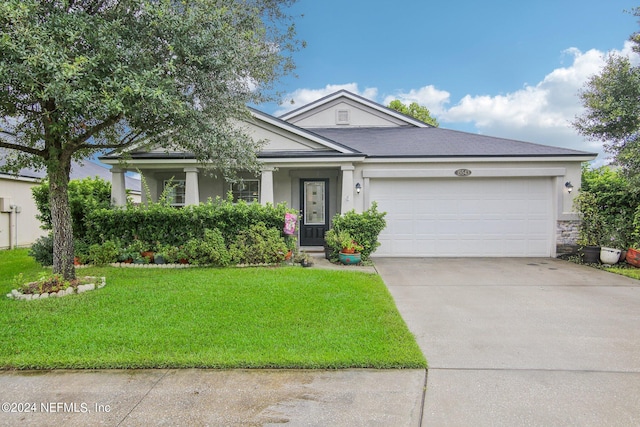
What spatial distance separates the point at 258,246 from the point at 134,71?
4.43 meters

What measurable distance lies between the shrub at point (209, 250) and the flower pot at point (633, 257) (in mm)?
9918

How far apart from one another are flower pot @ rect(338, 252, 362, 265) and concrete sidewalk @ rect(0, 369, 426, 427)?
17.8 feet

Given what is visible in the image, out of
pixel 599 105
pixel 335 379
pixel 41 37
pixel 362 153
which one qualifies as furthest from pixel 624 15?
pixel 41 37

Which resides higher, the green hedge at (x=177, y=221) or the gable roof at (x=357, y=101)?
the gable roof at (x=357, y=101)

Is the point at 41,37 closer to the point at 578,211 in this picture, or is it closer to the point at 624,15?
the point at 578,211

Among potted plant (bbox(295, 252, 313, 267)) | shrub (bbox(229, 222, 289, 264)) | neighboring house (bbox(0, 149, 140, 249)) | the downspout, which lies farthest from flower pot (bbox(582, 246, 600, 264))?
the downspout

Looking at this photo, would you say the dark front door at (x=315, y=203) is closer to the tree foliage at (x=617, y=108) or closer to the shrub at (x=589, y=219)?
the shrub at (x=589, y=219)

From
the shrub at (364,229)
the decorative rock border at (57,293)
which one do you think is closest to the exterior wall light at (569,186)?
the shrub at (364,229)

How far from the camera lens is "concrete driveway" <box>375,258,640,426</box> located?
2.62m

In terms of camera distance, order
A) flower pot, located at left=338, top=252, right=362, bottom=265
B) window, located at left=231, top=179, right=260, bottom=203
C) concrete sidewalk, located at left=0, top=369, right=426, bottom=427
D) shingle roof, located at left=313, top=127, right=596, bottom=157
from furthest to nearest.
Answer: window, located at left=231, top=179, right=260, bottom=203 → shingle roof, located at left=313, top=127, right=596, bottom=157 → flower pot, located at left=338, top=252, right=362, bottom=265 → concrete sidewalk, located at left=0, top=369, right=426, bottom=427

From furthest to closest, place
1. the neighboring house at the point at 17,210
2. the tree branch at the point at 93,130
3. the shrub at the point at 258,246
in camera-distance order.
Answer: the neighboring house at the point at 17,210 < the shrub at the point at 258,246 < the tree branch at the point at 93,130

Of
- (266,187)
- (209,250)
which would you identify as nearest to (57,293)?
(209,250)

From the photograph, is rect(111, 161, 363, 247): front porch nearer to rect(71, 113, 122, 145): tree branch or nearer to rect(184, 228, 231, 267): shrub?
rect(184, 228, 231, 267): shrub

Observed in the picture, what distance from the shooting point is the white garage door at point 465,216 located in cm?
1004
